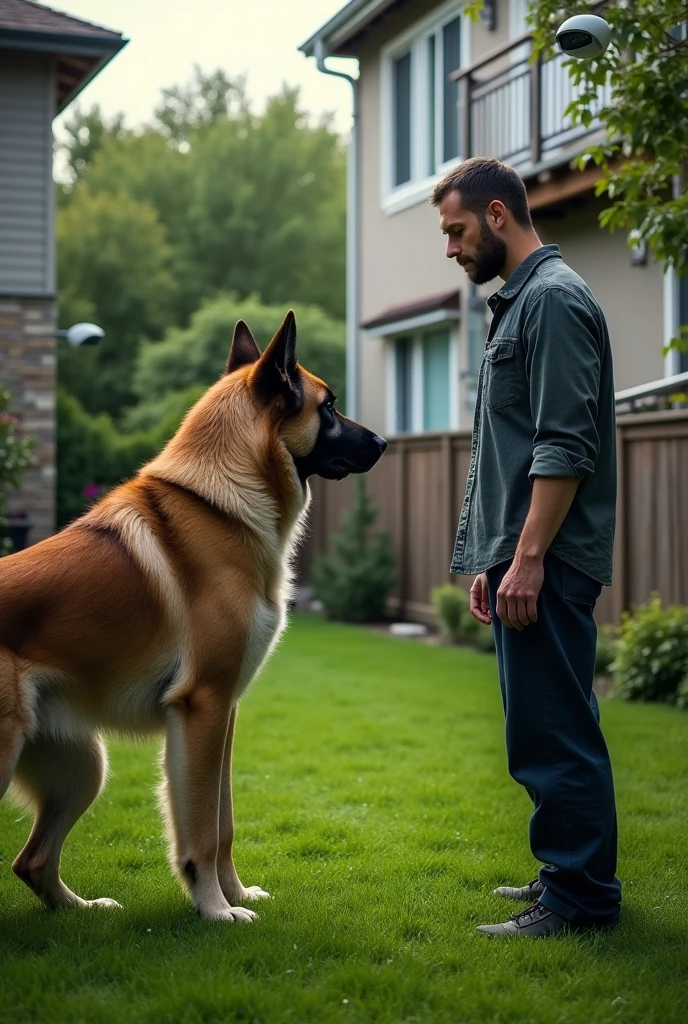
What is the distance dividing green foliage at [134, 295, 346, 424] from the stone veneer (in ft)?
39.3

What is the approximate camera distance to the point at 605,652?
345 inches

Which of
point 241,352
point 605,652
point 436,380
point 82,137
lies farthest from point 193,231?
point 241,352

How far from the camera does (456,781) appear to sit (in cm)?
559

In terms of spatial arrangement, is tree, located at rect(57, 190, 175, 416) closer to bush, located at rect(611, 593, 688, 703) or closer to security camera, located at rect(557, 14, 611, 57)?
bush, located at rect(611, 593, 688, 703)

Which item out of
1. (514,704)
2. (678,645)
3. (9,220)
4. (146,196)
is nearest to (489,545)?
(514,704)

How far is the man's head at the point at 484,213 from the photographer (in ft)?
11.3

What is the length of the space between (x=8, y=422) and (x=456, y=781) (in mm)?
5953

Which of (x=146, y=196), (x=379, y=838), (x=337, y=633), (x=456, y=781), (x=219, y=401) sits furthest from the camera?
(x=146, y=196)

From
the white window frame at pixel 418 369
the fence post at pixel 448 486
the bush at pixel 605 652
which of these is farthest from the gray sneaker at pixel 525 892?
the white window frame at pixel 418 369

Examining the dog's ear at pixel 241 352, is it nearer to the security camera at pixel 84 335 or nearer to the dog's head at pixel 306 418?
the dog's head at pixel 306 418

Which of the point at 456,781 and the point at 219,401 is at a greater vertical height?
the point at 219,401

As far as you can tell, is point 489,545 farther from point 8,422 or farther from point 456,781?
point 8,422

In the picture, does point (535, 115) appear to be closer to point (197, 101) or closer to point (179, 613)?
point (179, 613)

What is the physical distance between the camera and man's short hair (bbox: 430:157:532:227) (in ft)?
11.3
